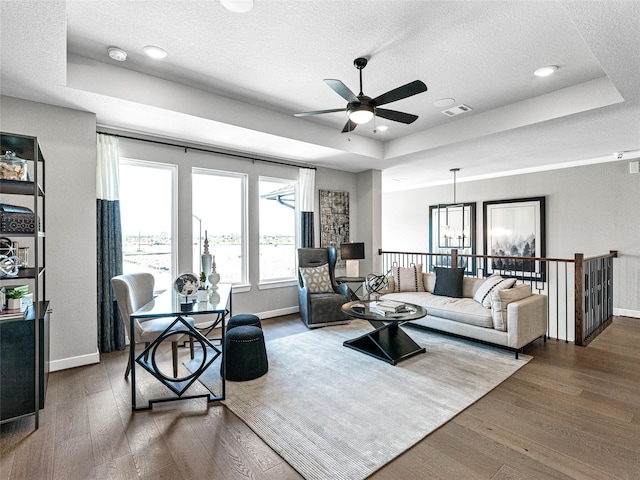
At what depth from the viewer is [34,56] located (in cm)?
241

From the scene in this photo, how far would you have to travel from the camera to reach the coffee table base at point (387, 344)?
3453 mm

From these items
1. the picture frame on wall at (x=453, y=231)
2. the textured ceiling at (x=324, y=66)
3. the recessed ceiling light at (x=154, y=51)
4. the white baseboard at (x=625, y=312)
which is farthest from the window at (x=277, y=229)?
the white baseboard at (x=625, y=312)

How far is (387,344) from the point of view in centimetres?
364

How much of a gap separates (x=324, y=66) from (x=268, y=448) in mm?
3162

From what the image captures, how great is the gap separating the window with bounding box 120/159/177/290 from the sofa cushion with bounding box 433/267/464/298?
12.4ft

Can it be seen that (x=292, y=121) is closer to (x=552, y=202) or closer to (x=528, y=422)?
(x=528, y=422)

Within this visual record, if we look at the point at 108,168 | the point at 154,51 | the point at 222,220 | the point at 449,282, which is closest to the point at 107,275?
the point at 108,168

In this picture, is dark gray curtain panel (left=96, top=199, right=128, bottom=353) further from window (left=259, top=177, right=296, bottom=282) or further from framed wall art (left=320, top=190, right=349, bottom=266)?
framed wall art (left=320, top=190, right=349, bottom=266)

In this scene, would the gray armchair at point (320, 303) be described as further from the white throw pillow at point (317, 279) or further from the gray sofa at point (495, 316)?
the gray sofa at point (495, 316)

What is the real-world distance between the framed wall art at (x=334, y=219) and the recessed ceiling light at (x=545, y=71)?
3.58m

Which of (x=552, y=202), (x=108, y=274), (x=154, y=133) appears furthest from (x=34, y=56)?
(x=552, y=202)

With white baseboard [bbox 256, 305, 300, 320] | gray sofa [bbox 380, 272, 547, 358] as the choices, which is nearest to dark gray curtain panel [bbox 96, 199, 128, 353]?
white baseboard [bbox 256, 305, 300, 320]

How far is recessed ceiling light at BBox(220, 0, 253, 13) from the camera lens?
7.13ft

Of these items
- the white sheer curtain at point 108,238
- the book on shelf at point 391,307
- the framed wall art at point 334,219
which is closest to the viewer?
the book on shelf at point 391,307
